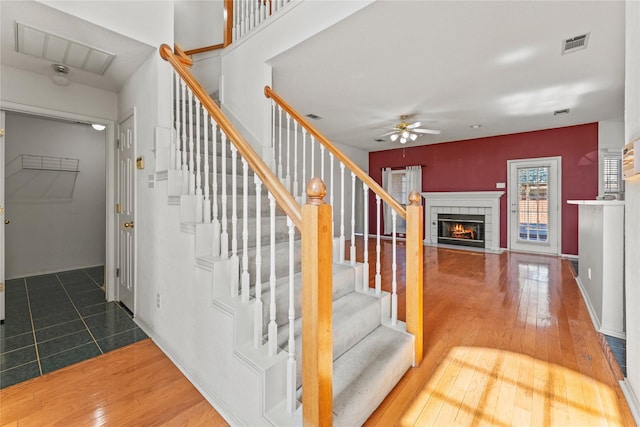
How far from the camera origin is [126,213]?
3.00 metres

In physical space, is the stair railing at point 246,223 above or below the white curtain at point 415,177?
below

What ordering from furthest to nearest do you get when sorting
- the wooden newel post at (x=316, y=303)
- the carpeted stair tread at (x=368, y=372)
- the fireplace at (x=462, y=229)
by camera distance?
the fireplace at (x=462, y=229)
the carpeted stair tread at (x=368, y=372)
the wooden newel post at (x=316, y=303)

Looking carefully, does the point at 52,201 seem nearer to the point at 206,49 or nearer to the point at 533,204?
the point at 206,49

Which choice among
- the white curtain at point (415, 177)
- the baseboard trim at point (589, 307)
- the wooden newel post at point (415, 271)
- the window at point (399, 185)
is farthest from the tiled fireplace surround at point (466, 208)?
the wooden newel post at point (415, 271)

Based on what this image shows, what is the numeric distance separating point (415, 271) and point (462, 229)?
5621 millimetres

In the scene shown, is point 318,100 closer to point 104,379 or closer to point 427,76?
point 427,76

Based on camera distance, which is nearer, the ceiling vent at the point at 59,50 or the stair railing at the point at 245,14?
the ceiling vent at the point at 59,50

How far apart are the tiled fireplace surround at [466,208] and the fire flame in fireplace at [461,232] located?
0.33 metres

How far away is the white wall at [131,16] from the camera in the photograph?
6.81 ft

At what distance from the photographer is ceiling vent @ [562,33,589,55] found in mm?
2668

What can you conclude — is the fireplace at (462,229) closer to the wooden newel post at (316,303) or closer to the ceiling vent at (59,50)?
the wooden newel post at (316,303)

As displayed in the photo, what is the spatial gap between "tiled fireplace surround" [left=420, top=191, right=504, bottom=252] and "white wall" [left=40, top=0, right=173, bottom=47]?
6.33 m

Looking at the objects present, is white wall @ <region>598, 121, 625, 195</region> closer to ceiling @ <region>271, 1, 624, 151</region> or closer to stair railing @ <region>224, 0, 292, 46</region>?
ceiling @ <region>271, 1, 624, 151</region>

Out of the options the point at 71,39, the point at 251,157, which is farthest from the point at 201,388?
the point at 71,39
